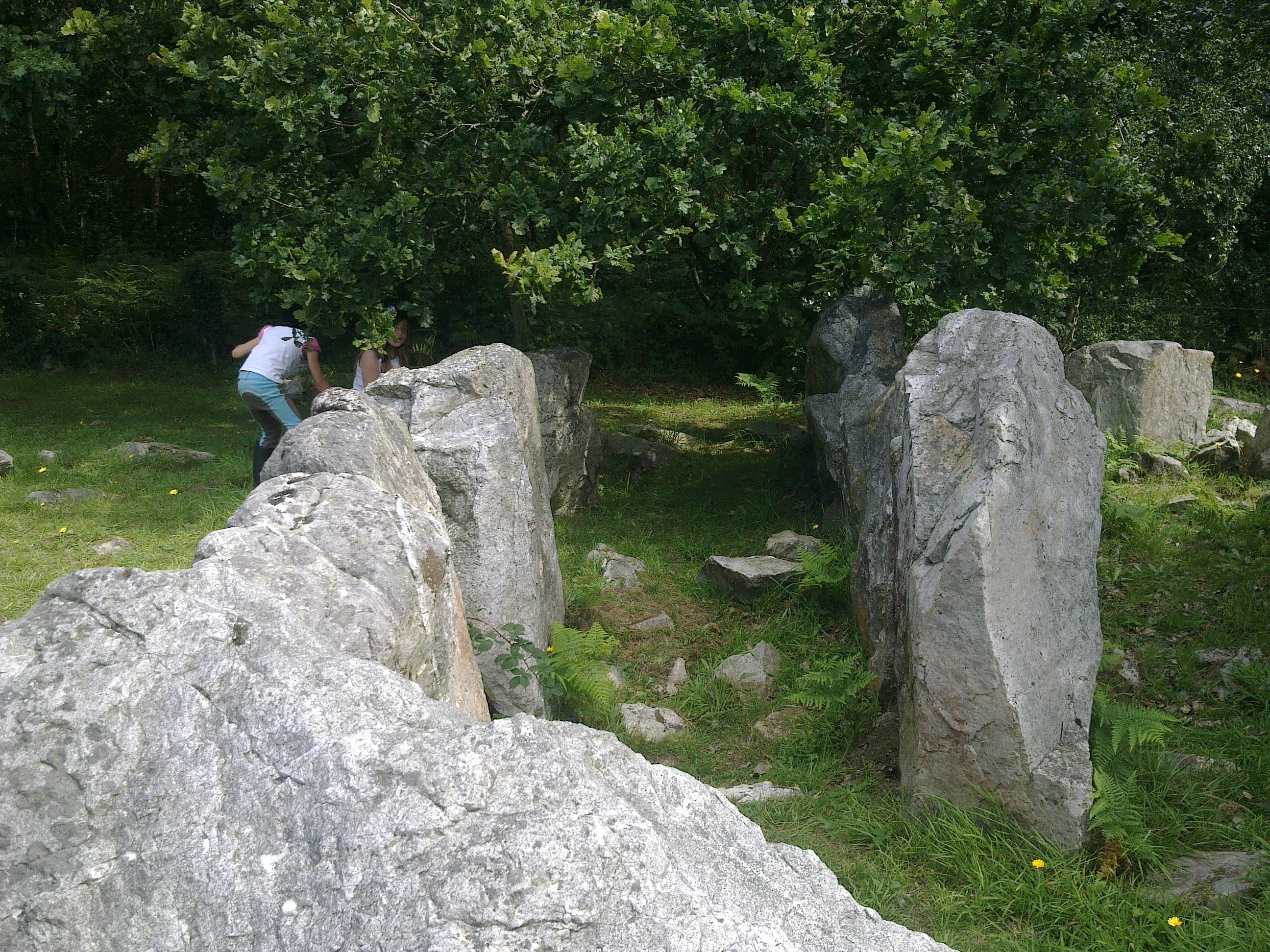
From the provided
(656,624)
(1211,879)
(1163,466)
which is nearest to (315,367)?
(656,624)

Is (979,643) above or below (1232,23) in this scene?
below

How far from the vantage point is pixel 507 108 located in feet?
25.7

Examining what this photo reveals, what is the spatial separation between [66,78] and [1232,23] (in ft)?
32.5

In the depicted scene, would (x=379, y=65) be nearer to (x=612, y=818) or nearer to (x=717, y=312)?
(x=717, y=312)

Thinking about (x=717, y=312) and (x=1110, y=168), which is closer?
(x=1110, y=168)

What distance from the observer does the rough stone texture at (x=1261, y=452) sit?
779 centimetres

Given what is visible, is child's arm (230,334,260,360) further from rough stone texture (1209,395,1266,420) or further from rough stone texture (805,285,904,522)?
rough stone texture (1209,395,1266,420)

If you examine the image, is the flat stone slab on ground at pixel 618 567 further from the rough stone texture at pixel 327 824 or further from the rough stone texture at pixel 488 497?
the rough stone texture at pixel 327 824

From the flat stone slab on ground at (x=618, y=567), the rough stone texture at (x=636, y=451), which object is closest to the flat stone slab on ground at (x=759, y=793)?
the flat stone slab on ground at (x=618, y=567)

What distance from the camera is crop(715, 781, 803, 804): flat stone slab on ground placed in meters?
4.25

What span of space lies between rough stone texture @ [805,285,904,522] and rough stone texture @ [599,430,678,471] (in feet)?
5.34

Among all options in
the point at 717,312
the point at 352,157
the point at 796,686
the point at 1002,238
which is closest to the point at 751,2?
the point at 1002,238

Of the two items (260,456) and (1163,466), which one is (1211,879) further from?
(260,456)

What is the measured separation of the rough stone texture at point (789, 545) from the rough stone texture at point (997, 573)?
1.86 meters
